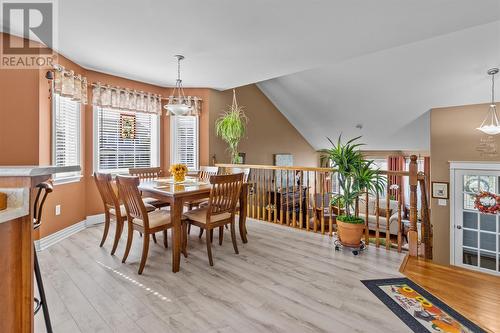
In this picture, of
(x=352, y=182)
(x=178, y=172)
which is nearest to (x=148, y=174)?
(x=178, y=172)

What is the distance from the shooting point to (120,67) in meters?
3.81

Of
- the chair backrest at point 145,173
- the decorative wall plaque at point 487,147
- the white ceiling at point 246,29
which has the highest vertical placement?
the white ceiling at point 246,29

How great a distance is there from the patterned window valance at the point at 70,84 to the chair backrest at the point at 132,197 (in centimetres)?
177

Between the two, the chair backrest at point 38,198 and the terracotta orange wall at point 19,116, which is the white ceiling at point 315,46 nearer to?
the terracotta orange wall at point 19,116

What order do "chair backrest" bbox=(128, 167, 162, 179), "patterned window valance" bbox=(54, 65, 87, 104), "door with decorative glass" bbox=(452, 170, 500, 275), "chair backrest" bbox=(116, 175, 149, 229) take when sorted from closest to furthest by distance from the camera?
"chair backrest" bbox=(116, 175, 149, 229) → "patterned window valance" bbox=(54, 65, 87, 104) → "chair backrest" bbox=(128, 167, 162, 179) → "door with decorative glass" bbox=(452, 170, 500, 275)

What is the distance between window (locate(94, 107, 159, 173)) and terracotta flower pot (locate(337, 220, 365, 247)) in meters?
3.61

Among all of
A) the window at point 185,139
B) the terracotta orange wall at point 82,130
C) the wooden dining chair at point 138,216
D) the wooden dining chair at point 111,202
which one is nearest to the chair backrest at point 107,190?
the wooden dining chair at point 111,202

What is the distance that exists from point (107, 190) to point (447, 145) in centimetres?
638

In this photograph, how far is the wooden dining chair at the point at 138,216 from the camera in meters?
2.38

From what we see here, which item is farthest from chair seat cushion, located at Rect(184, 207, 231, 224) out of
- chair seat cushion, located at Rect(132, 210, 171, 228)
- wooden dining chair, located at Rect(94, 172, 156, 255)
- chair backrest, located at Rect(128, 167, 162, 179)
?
chair backrest, located at Rect(128, 167, 162, 179)

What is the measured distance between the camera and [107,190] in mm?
2816

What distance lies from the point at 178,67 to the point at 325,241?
336cm

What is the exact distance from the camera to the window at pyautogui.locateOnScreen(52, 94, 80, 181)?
3.29m

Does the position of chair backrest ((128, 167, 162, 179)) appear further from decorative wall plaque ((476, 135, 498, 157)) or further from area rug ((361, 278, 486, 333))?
decorative wall plaque ((476, 135, 498, 157))
